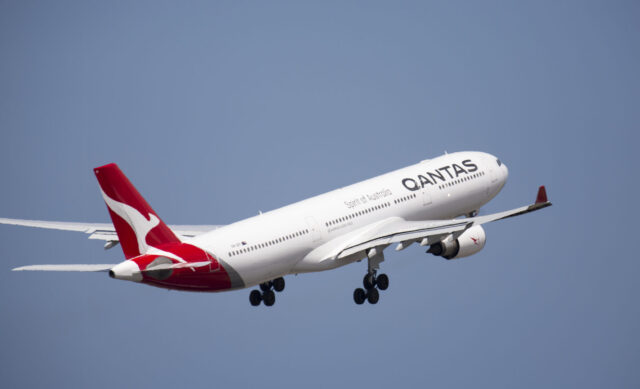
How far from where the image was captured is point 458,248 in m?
84.9

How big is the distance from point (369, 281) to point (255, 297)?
690 centimetres

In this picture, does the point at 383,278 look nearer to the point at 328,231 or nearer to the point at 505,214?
the point at 328,231

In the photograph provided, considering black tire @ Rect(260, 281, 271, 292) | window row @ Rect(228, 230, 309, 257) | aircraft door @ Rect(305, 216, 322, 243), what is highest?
aircraft door @ Rect(305, 216, 322, 243)

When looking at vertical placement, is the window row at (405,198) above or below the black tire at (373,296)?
above

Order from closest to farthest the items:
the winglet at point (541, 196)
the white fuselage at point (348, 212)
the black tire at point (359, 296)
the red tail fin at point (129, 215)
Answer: the red tail fin at point (129, 215) → the winglet at point (541, 196) → the white fuselage at point (348, 212) → the black tire at point (359, 296)

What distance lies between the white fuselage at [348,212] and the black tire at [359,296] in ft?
7.35

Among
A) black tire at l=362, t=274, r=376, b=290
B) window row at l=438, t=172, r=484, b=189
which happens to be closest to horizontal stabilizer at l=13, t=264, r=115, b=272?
black tire at l=362, t=274, r=376, b=290

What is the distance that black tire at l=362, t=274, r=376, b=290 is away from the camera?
84.8 metres

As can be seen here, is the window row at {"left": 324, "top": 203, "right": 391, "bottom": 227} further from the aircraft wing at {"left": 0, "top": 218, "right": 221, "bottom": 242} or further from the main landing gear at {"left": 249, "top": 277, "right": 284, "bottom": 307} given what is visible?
the aircraft wing at {"left": 0, "top": 218, "right": 221, "bottom": 242}

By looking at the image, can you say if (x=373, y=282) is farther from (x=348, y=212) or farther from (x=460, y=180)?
(x=460, y=180)

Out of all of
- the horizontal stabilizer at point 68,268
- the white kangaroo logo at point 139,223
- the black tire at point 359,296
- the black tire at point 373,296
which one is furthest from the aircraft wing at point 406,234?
the horizontal stabilizer at point 68,268

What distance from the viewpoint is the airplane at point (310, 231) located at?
76000mm

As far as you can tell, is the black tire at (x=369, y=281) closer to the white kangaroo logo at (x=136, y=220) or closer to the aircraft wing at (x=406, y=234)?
the aircraft wing at (x=406, y=234)

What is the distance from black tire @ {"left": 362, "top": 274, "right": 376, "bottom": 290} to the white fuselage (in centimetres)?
166
